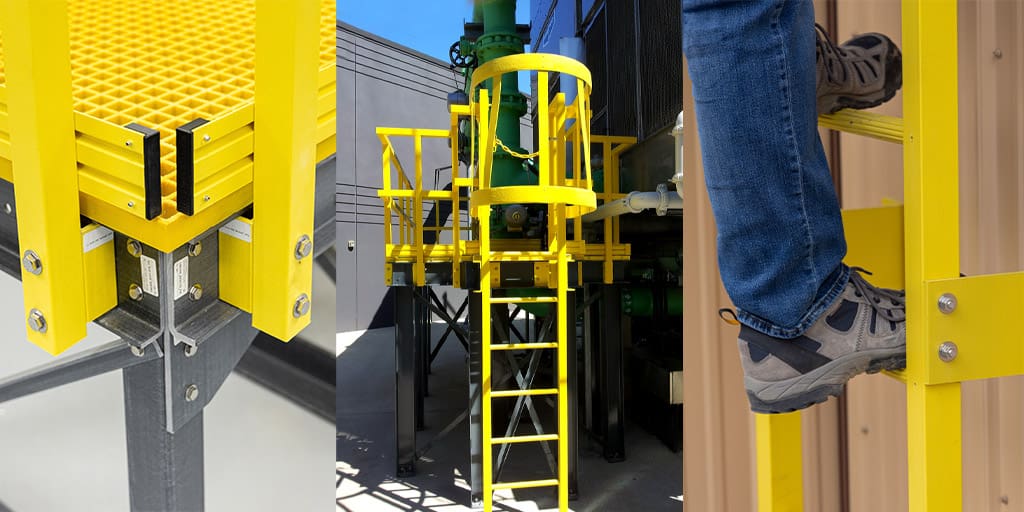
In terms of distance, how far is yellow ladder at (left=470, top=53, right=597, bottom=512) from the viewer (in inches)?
126

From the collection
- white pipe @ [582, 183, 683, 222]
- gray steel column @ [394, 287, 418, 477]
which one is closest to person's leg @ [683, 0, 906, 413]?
white pipe @ [582, 183, 683, 222]

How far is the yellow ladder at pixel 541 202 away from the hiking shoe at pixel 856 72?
2.17 metres

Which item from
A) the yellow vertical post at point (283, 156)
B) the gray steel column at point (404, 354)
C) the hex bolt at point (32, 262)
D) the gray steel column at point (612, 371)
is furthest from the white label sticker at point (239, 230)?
the gray steel column at point (612, 371)

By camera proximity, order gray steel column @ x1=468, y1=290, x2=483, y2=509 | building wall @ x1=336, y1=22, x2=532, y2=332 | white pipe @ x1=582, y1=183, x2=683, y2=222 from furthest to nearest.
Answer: building wall @ x1=336, y1=22, x2=532, y2=332
gray steel column @ x1=468, y1=290, x2=483, y2=509
white pipe @ x1=582, y1=183, x2=683, y2=222

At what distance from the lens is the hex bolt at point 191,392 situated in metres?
1.52

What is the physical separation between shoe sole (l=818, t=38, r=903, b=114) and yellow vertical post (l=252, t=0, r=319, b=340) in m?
1.20

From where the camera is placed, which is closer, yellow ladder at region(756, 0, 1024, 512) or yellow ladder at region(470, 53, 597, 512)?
yellow ladder at region(756, 0, 1024, 512)

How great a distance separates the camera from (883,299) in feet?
2.80

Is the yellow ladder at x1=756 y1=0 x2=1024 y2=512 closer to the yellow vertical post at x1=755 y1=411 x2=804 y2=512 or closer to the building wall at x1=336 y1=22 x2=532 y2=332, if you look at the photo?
the yellow vertical post at x1=755 y1=411 x2=804 y2=512

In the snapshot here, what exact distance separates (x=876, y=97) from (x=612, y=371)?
4.99 m

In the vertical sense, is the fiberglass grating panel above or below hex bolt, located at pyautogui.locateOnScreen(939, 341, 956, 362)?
above

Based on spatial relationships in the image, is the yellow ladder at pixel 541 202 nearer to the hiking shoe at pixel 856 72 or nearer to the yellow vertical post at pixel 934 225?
the hiking shoe at pixel 856 72

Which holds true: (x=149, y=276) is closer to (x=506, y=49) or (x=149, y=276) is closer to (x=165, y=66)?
(x=165, y=66)

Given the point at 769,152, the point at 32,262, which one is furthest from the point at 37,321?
the point at 769,152
